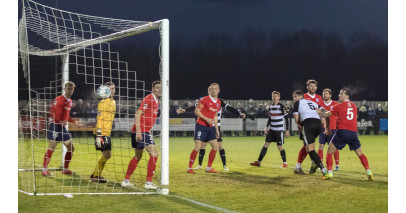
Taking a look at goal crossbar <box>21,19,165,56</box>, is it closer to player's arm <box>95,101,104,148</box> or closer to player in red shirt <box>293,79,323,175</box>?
player's arm <box>95,101,104,148</box>

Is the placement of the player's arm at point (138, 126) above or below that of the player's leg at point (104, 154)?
above

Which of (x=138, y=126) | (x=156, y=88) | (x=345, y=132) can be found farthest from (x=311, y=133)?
(x=138, y=126)

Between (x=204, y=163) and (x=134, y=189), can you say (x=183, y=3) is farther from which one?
(x=134, y=189)

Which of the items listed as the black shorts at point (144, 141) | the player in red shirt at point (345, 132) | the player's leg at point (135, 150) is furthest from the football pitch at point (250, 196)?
the black shorts at point (144, 141)

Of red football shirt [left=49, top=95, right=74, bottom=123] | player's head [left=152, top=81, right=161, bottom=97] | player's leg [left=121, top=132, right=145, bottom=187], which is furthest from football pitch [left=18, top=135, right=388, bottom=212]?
red football shirt [left=49, top=95, right=74, bottom=123]

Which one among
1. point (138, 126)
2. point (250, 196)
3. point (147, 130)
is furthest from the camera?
point (147, 130)

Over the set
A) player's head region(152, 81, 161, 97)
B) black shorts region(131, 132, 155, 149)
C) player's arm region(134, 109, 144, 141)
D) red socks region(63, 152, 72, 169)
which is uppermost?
player's head region(152, 81, 161, 97)

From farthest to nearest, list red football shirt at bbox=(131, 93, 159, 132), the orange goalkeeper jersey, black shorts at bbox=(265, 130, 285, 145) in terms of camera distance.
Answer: black shorts at bbox=(265, 130, 285, 145)
the orange goalkeeper jersey
red football shirt at bbox=(131, 93, 159, 132)

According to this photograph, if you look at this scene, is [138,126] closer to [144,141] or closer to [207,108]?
[144,141]

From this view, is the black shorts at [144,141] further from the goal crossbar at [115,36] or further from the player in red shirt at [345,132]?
the player in red shirt at [345,132]

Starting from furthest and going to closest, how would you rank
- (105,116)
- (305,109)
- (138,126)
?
(305,109) → (105,116) → (138,126)

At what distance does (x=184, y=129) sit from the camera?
23.8 metres

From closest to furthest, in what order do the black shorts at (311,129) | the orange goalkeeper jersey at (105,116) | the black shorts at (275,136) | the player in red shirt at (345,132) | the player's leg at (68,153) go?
1. the orange goalkeeper jersey at (105,116)
2. the player in red shirt at (345,132)
3. the player's leg at (68,153)
4. the black shorts at (311,129)
5. the black shorts at (275,136)

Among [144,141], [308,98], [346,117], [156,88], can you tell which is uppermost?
[156,88]
